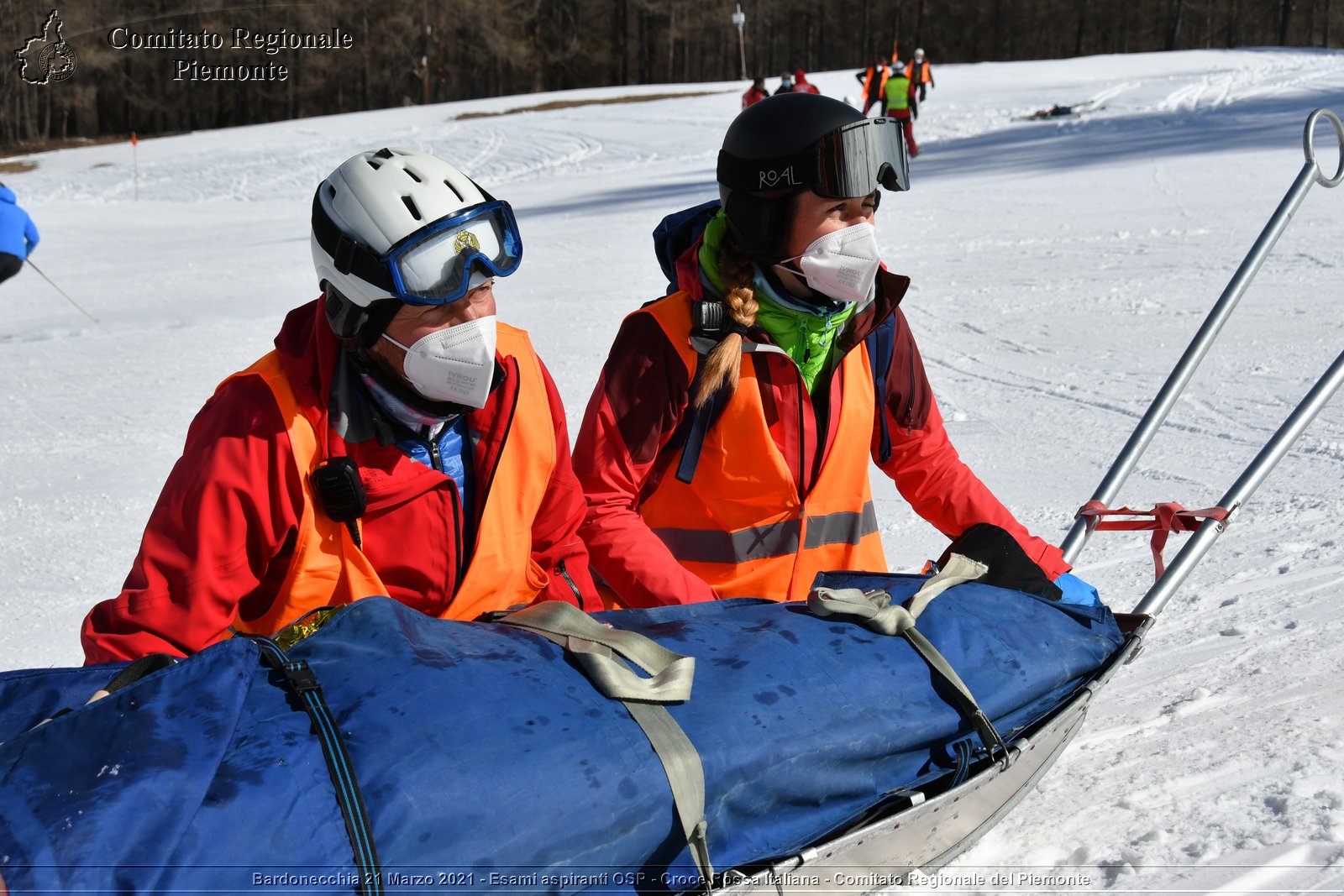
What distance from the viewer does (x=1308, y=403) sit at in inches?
129

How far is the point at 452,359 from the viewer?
230cm

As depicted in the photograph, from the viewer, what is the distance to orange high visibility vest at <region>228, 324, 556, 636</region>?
2.22 meters

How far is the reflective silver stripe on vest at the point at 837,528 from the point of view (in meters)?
2.90

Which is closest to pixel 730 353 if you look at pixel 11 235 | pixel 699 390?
pixel 699 390

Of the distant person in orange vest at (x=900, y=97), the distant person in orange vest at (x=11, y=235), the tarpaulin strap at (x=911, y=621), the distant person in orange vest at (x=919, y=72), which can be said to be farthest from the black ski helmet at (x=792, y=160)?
the distant person in orange vest at (x=919, y=72)

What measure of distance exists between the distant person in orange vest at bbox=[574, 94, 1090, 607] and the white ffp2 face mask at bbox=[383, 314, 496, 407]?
41 cm

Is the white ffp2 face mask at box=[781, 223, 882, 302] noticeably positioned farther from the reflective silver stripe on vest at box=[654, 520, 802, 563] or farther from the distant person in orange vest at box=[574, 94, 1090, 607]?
the reflective silver stripe on vest at box=[654, 520, 802, 563]

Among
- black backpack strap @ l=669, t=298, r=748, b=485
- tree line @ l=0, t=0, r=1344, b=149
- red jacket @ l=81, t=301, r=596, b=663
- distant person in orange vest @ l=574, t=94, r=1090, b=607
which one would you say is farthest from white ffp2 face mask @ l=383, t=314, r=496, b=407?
tree line @ l=0, t=0, r=1344, b=149

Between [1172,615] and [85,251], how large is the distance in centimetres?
1282

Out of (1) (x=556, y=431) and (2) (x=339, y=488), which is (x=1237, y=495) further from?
(2) (x=339, y=488)

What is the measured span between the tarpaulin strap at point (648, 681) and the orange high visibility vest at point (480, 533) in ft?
0.81

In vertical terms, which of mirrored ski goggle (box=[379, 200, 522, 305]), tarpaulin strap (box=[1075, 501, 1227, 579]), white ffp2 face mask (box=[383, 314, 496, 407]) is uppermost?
mirrored ski goggle (box=[379, 200, 522, 305])

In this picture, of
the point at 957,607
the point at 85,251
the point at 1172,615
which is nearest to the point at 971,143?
the point at 85,251

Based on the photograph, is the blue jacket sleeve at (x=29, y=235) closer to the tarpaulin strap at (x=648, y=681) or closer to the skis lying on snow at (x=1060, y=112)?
the tarpaulin strap at (x=648, y=681)
